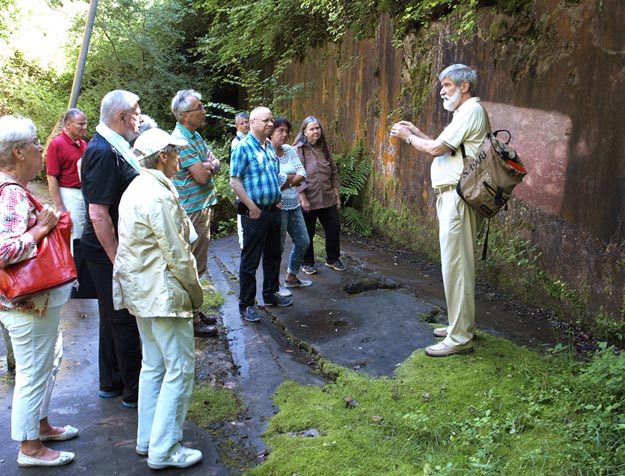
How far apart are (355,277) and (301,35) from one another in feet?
25.3

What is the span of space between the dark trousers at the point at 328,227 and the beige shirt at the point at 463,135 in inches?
105

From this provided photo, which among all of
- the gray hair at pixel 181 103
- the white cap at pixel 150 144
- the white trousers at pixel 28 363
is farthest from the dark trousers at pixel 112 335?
the gray hair at pixel 181 103

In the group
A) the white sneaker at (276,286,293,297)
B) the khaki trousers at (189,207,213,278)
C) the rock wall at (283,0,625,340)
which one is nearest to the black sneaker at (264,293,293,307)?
the white sneaker at (276,286,293,297)

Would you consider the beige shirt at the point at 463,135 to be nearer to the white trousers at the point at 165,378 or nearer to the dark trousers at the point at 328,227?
the white trousers at the point at 165,378

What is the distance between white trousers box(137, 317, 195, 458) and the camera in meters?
3.10

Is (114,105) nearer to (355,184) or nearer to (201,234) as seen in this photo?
(201,234)

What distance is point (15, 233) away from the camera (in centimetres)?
302

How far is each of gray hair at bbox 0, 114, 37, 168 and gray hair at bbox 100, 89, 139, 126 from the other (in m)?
0.63

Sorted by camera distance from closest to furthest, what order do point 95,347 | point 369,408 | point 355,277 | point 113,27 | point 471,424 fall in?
point 471,424 → point 369,408 → point 95,347 → point 355,277 → point 113,27

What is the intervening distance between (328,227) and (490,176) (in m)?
3.13

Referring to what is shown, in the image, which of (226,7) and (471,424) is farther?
(226,7)

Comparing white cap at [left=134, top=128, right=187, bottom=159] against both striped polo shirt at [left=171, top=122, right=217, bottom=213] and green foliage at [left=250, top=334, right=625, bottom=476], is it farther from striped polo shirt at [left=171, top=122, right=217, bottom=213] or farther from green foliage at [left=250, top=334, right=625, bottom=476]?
green foliage at [left=250, top=334, right=625, bottom=476]

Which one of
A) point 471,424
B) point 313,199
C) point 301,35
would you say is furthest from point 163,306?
point 301,35

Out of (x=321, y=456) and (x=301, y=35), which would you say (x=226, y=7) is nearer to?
(x=301, y=35)
